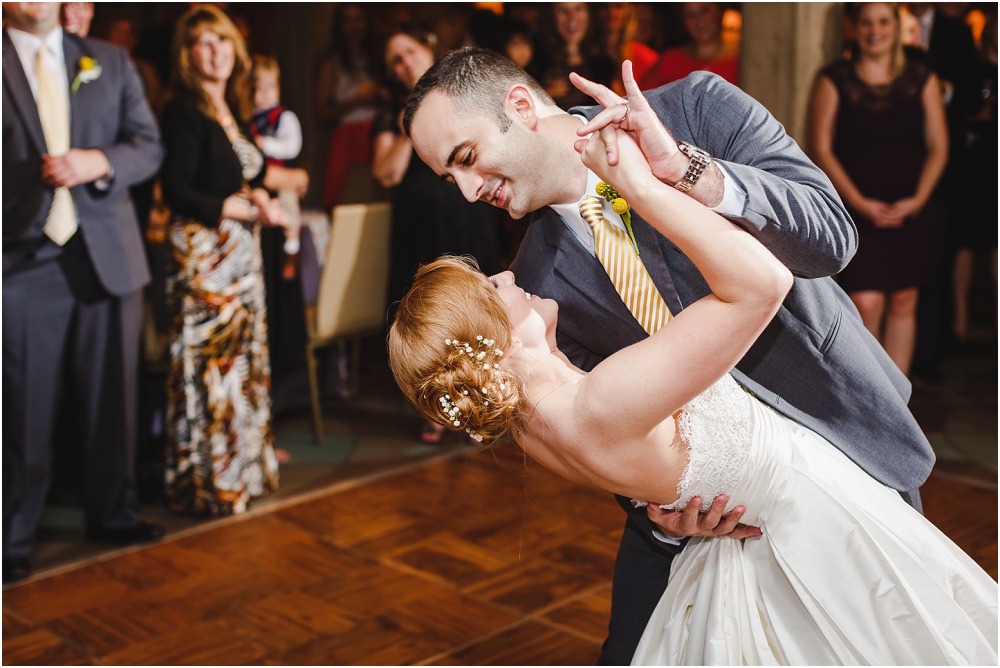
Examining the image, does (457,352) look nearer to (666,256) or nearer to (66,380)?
(666,256)

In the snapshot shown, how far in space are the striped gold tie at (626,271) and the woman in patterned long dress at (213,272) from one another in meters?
2.15

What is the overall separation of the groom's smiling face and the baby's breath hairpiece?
0.29 m

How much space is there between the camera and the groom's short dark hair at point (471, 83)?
186 centimetres

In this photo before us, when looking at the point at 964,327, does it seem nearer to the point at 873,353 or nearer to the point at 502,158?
the point at 873,353

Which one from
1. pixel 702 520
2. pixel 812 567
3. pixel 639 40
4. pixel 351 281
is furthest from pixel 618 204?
pixel 639 40

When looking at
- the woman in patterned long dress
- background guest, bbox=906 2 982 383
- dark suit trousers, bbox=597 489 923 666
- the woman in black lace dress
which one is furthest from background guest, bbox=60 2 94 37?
background guest, bbox=906 2 982 383

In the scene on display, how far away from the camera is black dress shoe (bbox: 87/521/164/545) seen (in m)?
3.55

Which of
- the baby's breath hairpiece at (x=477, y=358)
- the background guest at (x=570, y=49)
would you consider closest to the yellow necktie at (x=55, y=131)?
the baby's breath hairpiece at (x=477, y=358)

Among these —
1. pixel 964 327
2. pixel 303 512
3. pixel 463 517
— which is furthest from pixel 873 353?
pixel 964 327

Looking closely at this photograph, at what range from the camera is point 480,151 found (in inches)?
73.1

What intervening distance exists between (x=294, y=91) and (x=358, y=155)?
6.78ft

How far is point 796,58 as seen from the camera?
4.21m

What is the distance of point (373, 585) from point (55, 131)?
69.6 inches

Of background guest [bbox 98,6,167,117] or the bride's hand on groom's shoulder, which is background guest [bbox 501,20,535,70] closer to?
background guest [bbox 98,6,167,117]
